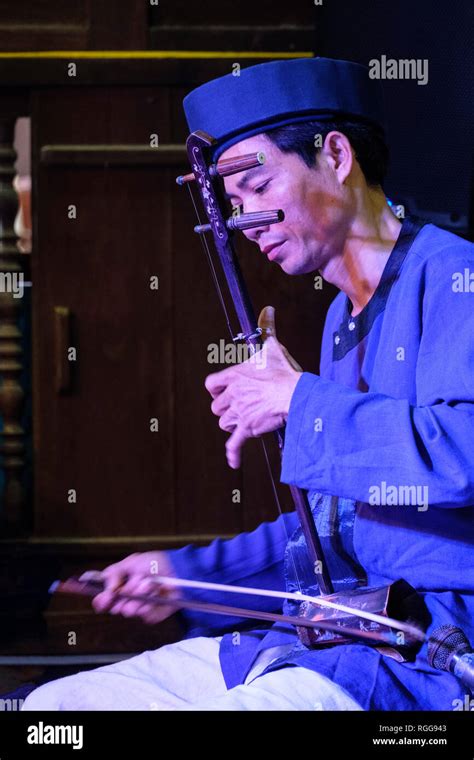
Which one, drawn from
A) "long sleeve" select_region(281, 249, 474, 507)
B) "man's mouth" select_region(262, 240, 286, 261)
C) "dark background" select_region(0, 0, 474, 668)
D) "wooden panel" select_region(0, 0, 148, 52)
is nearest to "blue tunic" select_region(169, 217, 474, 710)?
"long sleeve" select_region(281, 249, 474, 507)

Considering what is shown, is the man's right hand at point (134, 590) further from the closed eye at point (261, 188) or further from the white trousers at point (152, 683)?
the closed eye at point (261, 188)

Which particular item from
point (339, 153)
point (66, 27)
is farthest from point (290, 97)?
point (66, 27)

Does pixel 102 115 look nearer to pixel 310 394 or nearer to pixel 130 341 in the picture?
pixel 130 341

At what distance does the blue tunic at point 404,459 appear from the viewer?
0.74 metres

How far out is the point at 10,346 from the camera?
1389mm

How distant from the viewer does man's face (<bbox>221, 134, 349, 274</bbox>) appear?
905mm

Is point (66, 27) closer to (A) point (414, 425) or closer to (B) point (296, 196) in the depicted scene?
(B) point (296, 196)

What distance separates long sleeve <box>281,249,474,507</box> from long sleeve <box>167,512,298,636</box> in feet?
0.67

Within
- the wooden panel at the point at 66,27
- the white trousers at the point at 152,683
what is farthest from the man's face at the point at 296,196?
the wooden panel at the point at 66,27

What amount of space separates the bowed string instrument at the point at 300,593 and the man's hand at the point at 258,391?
0.12 feet

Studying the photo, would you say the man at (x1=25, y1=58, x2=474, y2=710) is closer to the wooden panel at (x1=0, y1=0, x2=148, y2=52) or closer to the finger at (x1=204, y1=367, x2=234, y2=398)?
the finger at (x1=204, y1=367, x2=234, y2=398)

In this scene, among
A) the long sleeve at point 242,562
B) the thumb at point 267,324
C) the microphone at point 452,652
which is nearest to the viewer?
the microphone at point 452,652

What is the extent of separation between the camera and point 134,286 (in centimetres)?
143

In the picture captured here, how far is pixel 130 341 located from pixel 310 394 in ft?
2.26
